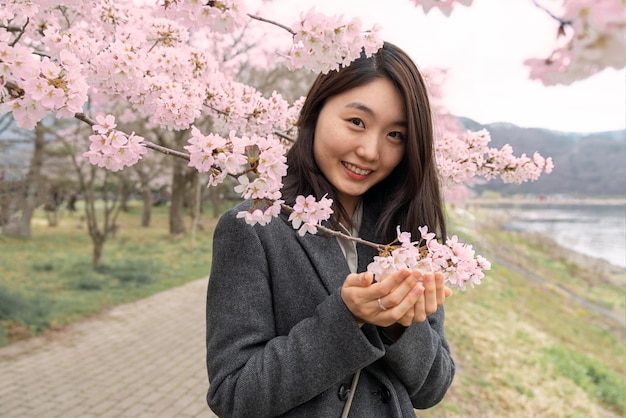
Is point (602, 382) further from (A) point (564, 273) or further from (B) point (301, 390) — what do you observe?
(A) point (564, 273)

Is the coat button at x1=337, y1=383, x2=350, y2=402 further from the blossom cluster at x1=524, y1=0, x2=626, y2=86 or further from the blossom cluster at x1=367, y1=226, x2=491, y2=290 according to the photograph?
the blossom cluster at x1=524, y1=0, x2=626, y2=86

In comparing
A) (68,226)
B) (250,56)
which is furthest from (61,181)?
(250,56)

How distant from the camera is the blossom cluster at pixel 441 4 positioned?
99 cm

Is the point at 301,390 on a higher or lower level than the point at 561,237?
higher

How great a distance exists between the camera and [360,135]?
123 cm

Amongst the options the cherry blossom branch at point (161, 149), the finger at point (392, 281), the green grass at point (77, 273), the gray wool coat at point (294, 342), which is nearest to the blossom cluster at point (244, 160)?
the cherry blossom branch at point (161, 149)

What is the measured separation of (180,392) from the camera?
4469mm

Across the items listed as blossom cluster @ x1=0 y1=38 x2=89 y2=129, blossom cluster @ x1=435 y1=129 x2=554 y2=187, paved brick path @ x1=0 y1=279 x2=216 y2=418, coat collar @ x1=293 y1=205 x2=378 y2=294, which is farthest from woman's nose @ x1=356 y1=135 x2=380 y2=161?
paved brick path @ x1=0 y1=279 x2=216 y2=418

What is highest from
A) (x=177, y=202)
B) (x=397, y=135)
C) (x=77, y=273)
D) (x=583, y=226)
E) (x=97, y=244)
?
(x=397, y=135)

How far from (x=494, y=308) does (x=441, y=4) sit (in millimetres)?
8129

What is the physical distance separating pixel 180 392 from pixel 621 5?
181 inches

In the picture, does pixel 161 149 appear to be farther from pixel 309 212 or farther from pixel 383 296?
pixel 383 296

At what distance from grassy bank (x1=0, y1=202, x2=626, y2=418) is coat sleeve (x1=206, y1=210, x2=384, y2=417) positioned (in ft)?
7.20

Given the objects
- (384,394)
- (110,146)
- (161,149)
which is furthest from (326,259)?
(110,146)
